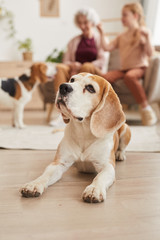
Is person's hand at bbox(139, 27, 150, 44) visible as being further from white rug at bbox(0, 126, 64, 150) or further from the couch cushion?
white rug at bbox(0, 126, 64, 150)

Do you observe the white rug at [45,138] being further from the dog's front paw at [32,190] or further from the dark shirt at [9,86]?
the dog's front paw at [32,190]

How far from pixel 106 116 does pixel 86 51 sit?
2.41 metres

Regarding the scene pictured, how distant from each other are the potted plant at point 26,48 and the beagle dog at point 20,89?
193cm

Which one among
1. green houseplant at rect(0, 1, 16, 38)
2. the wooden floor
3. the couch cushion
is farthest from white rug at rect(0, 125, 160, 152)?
green houseplant at rect(0, 1, 16, 38)

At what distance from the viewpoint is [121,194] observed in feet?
4.08

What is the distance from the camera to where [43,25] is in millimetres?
5395

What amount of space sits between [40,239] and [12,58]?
16.1 feet

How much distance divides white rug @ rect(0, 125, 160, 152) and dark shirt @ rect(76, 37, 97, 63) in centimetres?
108

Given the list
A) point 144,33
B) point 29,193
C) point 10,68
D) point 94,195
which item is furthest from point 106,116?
point 10,68

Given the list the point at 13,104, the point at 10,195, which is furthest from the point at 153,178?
the point at 13,104

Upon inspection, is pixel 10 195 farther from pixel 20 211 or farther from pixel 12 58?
pixel 12 58

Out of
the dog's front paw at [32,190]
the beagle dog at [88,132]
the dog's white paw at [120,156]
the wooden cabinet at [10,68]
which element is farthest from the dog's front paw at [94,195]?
the wooden cabinet at [10,68]

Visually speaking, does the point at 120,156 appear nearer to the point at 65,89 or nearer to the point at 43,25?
the point at 65,89

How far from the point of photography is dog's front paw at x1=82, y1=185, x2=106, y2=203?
1122 mm
